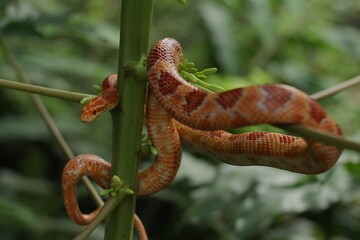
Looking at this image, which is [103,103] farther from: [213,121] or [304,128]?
[304,128]

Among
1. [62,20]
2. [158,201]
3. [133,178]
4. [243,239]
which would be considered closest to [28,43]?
[158,201]

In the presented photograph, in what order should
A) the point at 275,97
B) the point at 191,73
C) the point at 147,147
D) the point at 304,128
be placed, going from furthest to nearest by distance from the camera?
the point at 147,147 → the point at 191,73 → the point at 275,97 → the point at 304,128

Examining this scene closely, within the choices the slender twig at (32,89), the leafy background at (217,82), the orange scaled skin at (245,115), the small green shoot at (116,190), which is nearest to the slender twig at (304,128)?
the slender twig at (32,89)

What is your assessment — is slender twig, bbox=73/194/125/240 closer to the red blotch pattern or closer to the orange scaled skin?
the orange scaled skin

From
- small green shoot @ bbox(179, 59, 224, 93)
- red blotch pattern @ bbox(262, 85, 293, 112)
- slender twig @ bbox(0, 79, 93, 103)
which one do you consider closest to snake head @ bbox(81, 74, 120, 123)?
slender twig @ bbox(0, 79, 93, 103)

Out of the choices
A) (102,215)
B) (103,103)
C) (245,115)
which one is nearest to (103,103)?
(103,103)

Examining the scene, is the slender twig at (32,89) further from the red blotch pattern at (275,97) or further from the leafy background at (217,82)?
the leafy background at (217,82)

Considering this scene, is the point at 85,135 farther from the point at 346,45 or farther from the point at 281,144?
the point at 281,144
